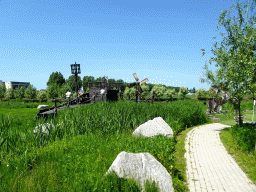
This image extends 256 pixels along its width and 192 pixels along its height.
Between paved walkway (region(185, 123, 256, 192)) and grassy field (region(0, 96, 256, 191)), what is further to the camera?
paved walkway (region(185, 123, 256, 192))

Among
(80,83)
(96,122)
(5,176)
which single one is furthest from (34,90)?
(5,176)

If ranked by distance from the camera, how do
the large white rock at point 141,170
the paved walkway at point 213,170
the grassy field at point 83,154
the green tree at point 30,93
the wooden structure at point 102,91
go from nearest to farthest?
the grassy field at point 83,154
the large white rock at point 141,170
the paved walkway at point 213,170
the wooden structure at point 102,91
the green tree at point 30,93

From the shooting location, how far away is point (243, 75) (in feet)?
27.2

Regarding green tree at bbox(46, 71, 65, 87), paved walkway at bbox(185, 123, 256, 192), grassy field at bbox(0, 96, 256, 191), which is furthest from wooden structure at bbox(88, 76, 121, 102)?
green tree at bbox(46, 71, 65, 87)

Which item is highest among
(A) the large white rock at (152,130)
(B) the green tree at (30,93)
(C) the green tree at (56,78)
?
(C) the green tree at (56,78)

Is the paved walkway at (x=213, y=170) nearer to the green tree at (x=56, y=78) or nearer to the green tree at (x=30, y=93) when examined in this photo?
the green tree at (x=30, y=93)

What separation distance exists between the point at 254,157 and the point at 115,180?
6207mm

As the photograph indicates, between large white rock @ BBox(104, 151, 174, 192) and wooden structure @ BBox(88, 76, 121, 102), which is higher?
wooden structure @ BBox(88, 76, 121, 102)

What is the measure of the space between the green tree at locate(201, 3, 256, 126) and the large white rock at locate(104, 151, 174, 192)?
21.4ft

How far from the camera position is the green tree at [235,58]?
347 inches

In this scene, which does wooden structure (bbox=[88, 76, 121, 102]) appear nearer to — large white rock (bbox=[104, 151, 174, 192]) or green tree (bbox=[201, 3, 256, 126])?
green tree (bbox=[201, 3, 256, 126])

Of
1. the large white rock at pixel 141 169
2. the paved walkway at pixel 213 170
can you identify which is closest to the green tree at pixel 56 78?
the paved walkway at pixel 213 170

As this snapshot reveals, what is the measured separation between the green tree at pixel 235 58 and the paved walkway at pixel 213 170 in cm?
340

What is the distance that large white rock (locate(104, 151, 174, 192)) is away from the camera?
4.31m
